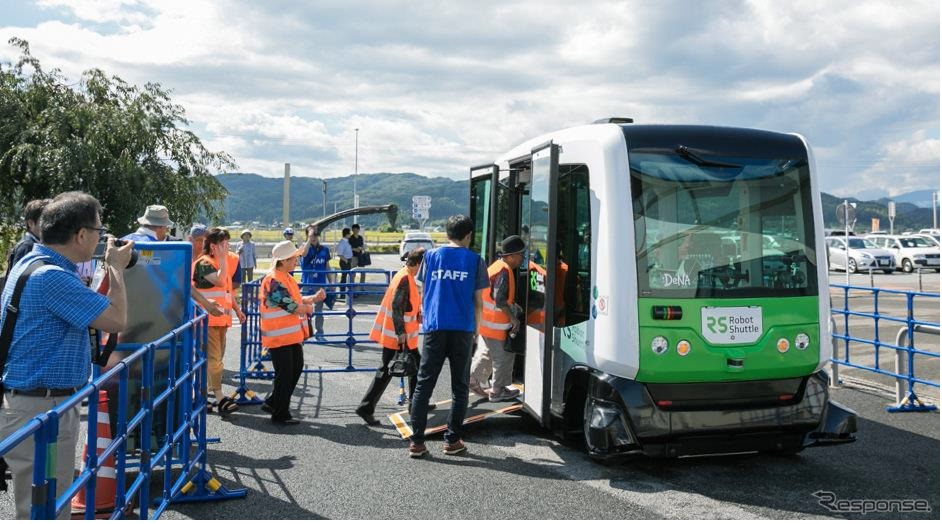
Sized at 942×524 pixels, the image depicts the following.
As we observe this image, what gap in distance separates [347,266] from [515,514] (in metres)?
12.2

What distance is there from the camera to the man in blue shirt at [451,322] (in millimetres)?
5805

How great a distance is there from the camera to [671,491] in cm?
505

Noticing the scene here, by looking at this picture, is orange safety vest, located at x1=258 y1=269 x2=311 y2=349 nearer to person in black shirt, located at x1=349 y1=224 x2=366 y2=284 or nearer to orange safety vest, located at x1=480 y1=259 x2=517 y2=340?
orange safety vest, located at x1=480 y1=259 x2=517 y2=340

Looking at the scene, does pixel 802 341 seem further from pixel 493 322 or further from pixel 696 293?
pixel 493 322

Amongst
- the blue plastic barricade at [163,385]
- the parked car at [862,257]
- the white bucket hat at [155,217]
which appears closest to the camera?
the blue plastic barricade at [163,385]

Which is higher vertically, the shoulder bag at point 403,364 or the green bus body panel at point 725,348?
the green bus body panel at point 725,348

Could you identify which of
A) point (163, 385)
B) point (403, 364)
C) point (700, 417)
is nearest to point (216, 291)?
point (403, 364)

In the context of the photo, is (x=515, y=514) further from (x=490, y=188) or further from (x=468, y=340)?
(x=490, y=188)

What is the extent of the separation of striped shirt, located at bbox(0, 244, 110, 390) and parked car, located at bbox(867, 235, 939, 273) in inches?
1316

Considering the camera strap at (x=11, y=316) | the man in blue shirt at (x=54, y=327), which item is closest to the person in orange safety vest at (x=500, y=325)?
the man in blue shirt at (x=54, y=327)

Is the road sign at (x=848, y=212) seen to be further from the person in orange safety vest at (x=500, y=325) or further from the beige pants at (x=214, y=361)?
the beige pants at (x=214, y=361)

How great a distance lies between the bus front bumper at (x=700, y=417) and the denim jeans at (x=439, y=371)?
3.48 feet

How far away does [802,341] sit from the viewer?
5398 millimetres

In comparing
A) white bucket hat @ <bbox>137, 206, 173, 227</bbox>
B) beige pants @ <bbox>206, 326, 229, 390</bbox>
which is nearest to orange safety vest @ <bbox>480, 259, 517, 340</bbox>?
beige pants @ <bbox>206, 326, 229, 390</bbox>
